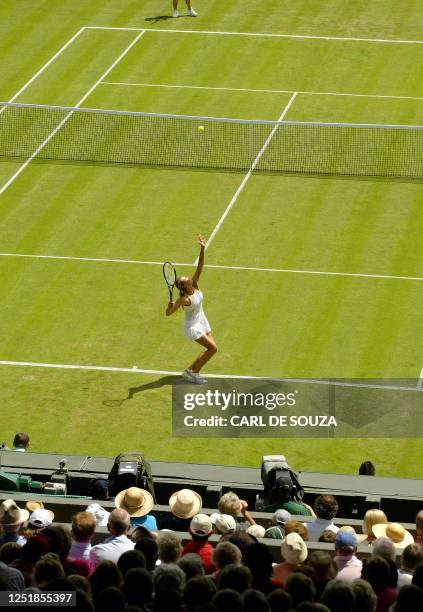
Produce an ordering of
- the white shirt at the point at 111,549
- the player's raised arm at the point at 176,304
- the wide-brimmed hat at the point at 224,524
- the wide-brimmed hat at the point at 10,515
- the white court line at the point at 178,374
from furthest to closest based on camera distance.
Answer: the white court line at the point at 178,374
the player's raised arm at the point at 176,304
the wide-brimmed hat at the point at 224,524
the wide-brimmed hat at the point at 10,515
the white shirt at the point at 111,549

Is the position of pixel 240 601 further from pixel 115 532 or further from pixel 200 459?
pixel 200 459

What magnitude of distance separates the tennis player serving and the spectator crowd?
26.2 ft

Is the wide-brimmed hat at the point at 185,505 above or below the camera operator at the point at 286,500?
above

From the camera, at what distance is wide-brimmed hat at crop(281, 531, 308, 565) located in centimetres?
1338

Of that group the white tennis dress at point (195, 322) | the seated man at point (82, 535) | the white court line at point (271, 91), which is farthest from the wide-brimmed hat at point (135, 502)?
the white court line at point (271, 91)

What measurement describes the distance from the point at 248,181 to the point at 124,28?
14.2 m

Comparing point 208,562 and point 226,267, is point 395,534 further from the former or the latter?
point 226,267

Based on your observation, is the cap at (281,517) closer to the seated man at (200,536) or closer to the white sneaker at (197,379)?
the seated man at (200,536)

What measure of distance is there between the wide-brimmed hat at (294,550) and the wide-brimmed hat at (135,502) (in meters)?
2.86

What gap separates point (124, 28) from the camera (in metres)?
46.3

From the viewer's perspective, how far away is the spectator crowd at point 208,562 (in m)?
11.6

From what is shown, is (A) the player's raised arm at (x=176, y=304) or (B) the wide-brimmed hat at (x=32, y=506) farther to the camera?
(A) the player's raised arm at (x=176, y=304)

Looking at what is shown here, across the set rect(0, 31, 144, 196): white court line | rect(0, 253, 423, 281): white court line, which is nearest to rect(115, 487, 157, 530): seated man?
rect(0, 253, 423, 281): white court line

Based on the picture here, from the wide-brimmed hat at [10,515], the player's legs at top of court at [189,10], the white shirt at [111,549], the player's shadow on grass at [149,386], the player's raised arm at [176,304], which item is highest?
the player's legs at top of court at [189,10]
